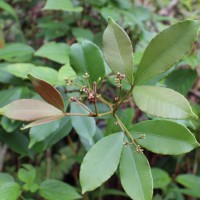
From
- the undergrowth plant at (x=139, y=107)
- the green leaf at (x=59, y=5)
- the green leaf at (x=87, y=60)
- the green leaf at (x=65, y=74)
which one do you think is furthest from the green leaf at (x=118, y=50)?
the green leaf at (x=59, y=5)

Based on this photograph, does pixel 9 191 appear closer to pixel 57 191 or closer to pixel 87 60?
pixel 57 191

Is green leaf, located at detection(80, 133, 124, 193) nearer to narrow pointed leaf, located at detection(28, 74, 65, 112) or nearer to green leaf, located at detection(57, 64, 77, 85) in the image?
narrow pointed leaf, located at detection(28, 74, 65, 112)

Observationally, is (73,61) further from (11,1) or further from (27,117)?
(11,1)

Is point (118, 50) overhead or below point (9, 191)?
overhead

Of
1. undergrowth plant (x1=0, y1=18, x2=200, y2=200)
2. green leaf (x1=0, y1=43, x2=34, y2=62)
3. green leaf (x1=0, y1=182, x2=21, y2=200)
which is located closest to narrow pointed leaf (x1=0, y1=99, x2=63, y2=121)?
undergrowth plant (x1=0, y1=18, x2=200, y2=200)

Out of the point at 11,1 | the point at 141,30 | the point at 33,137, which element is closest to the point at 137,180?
the point at 33,137

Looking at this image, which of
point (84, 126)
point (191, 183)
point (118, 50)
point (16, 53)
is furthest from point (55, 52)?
point (191, 183)
